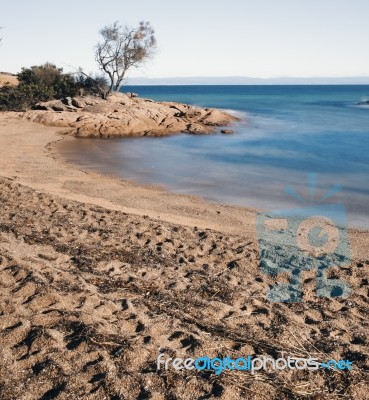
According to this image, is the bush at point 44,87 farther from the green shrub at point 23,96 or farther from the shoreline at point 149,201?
the shoreline at point 149,201

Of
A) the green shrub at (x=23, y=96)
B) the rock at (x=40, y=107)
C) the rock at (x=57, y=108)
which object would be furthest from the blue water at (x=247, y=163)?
the green shrub at (x=23, y=96)

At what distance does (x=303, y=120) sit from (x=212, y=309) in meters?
37.0

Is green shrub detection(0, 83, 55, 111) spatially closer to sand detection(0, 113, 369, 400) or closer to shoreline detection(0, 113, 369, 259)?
shoreline detection(0, 113, 369, 259)

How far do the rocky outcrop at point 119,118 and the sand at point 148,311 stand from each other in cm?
1708

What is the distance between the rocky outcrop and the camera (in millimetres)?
26109

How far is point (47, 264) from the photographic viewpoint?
6441mm

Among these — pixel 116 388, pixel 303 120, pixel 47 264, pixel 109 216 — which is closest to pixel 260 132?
pixel 303 120

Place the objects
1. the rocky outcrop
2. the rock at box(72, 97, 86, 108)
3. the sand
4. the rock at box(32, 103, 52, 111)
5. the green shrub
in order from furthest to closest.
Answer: the rock at box(72, 97, 86, 108), the green shrub, the rock at box(32, 103, 52, 111), the rocky outcrop, the sand

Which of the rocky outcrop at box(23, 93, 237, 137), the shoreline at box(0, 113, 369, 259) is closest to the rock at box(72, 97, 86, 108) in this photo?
the rocky outcrop at box(23, 93, 237, 137)

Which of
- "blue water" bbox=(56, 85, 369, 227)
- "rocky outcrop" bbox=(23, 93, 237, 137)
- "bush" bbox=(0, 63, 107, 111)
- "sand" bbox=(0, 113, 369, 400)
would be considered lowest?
"blue water" bbox=(56, 85, 369, 227)

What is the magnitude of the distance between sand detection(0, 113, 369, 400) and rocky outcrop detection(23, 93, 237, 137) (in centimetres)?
1708

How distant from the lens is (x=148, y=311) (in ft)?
17.7

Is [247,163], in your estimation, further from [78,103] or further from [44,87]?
[44,87]

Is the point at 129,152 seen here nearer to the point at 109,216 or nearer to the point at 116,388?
the point at 109,216
